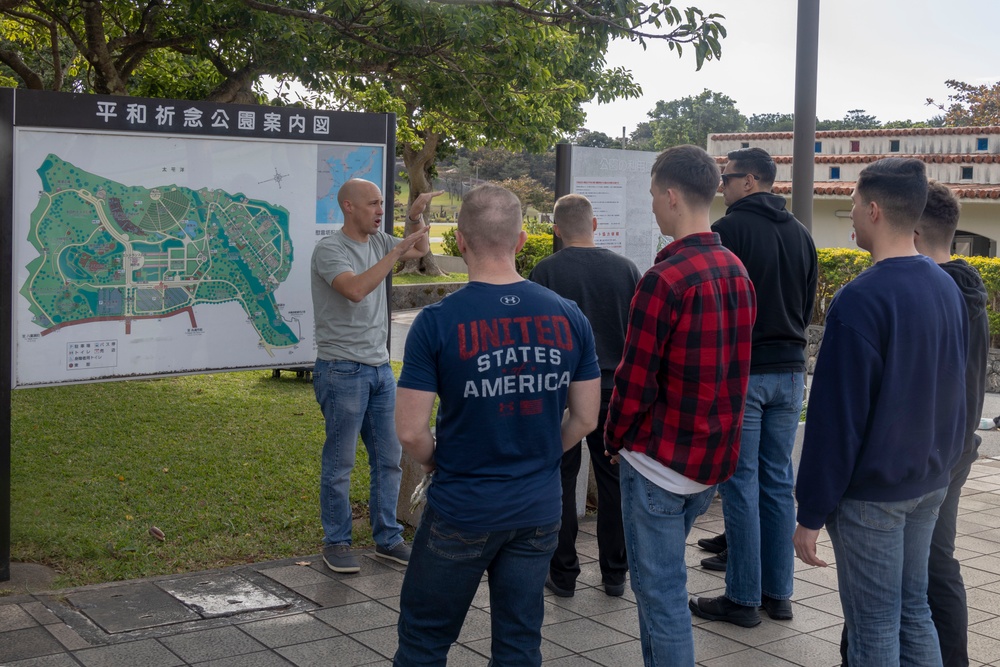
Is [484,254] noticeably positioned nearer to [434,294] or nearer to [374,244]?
Result: [374,244]

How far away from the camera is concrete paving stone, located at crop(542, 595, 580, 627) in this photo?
475 centimetres

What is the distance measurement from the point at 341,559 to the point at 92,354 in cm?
164

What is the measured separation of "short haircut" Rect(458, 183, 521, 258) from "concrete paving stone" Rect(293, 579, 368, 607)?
2.41 metres

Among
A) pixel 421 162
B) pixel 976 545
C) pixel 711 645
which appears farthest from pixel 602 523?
pixel 421 162

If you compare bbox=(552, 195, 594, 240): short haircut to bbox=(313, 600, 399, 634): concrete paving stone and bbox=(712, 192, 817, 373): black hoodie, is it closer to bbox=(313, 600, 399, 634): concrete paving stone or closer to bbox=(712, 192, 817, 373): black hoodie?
bbox=(712, 192, 817, 373): black hoodie

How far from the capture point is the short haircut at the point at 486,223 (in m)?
3.12

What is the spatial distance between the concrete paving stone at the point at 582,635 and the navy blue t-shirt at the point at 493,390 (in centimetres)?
152

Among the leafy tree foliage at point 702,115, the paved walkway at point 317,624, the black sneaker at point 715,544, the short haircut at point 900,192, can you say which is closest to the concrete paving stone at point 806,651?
the paved walkway at point 317,624

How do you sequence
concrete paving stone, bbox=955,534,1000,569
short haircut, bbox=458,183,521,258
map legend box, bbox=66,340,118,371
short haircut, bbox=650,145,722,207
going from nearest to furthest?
short haircut, bbox=458,183,521,258 → short haircut, bbox=650,145,722,207 → map legend box, bbox=66,340,118,371 → concrete paving stone, bbox=955,534,1000,569

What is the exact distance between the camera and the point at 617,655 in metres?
4.36

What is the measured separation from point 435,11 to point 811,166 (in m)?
4.35

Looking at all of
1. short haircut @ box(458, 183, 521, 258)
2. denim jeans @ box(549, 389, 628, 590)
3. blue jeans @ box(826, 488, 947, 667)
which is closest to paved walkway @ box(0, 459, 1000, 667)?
denim jeans @ box(549, 389, 628, 590)

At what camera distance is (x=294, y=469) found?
24.1ft

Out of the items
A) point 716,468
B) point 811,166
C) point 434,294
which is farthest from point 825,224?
point 716,468
